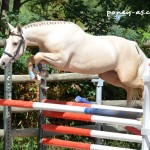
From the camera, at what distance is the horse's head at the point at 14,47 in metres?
3.51

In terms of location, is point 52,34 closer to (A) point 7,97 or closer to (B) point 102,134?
(B) point 102,134

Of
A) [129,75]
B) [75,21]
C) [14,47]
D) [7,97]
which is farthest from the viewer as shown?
[75,21]

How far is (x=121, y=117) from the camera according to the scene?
3.44m

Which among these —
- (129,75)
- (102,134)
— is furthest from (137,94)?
(102,134)

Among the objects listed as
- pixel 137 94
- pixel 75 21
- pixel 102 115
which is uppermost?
pixel 75 21

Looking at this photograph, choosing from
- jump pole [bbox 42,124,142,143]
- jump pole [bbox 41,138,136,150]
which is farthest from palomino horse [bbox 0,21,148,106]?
jump pole [bbox 41,138,136,150]

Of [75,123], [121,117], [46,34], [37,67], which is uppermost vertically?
[46,34]

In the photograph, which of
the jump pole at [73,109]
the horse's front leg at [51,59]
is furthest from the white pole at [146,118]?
the horse's front leg at [51,59]

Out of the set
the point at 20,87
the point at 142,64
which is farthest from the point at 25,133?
the point at 142,64

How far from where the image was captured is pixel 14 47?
3.54 metres

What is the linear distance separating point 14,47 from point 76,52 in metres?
0.43

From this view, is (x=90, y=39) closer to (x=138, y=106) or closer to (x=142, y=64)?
(x=142, y=64)

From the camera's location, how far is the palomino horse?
3.52m

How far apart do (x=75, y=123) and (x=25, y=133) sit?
2.46 feet
